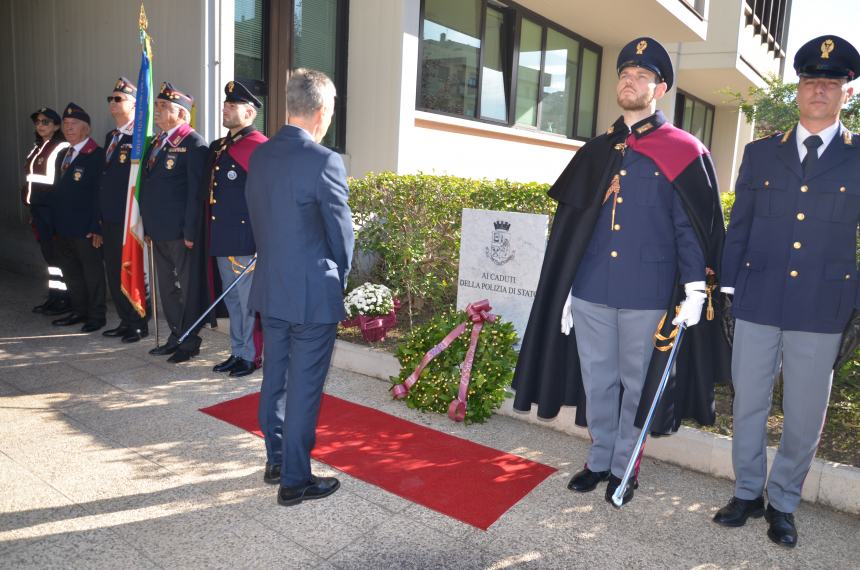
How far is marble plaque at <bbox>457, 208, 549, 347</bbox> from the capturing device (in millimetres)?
5039

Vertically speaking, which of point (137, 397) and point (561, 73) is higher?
point (561, 73)

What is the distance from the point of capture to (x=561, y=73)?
1251cm

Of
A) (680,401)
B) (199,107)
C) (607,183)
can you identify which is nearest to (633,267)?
(607,183)

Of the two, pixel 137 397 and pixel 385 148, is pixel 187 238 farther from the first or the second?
pixel 385 148

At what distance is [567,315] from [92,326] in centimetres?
509

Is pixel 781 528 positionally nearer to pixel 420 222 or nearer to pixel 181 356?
pixel 420 222

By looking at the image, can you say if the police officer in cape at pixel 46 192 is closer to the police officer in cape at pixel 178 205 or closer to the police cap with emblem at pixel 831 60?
the police officer in cape at pixel 178 205

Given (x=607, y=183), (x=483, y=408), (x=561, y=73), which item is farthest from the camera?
(x=561, y=73)

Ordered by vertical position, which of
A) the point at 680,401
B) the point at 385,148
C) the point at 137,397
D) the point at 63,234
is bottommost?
the point at 137,397

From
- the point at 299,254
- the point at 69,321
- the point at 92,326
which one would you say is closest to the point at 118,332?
the point at 92,326

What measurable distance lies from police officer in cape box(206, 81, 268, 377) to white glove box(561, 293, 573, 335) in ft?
9.16

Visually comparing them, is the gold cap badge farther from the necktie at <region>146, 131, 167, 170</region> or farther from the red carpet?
the necktie at <region>146, 131, 167, 170</region>

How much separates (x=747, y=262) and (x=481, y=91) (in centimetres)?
752

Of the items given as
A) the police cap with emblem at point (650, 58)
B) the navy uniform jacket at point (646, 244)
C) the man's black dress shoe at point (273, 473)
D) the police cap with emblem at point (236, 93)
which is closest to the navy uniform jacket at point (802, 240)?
the navy uniform jacket at point (646, 244)
